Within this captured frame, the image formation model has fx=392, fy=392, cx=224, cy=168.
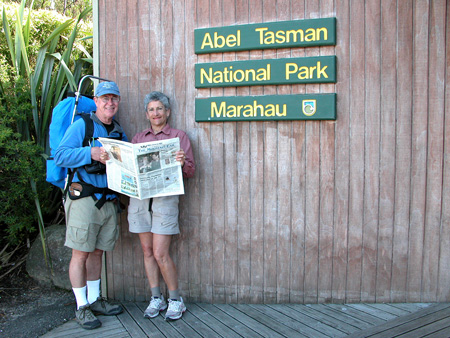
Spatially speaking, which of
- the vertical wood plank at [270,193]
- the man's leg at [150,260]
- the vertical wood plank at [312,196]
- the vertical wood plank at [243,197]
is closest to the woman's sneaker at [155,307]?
the man's leg at [150,260]

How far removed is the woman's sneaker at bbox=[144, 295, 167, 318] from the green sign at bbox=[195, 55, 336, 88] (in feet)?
5.60

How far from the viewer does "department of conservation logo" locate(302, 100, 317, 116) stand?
9.46ft

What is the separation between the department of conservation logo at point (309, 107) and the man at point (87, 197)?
1.41 meters

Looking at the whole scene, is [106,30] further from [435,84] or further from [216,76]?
[435,84]

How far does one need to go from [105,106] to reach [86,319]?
156 centimetres

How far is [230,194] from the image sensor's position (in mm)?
3141

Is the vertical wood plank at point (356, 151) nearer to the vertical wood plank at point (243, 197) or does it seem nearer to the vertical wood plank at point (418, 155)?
the vertical wood plank at point (418, 155)

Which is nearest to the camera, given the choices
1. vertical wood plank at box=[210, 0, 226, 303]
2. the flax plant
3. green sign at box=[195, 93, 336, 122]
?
green sign at box=[195, 93, 336, 122]

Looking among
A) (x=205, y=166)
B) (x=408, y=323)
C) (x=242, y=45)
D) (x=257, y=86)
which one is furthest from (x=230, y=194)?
(x=408, y=323)

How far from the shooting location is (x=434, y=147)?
2.77m

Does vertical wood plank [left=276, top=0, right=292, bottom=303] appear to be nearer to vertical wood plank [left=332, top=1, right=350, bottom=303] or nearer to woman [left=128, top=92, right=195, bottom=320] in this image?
vertical wood plank [left=332, top=1, right=350, bottom=303]

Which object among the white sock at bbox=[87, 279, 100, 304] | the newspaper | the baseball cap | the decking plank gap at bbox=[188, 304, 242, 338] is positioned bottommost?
the decking plank gap at bbox=[188, 304, 242, 338]

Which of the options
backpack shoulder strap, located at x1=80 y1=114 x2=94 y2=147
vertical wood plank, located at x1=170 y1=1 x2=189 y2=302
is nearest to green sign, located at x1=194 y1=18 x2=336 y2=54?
vertical wood plank, located at x1=170 y1=1 x2=189 y2=302

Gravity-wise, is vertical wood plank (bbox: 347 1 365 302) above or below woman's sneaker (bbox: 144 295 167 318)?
above
